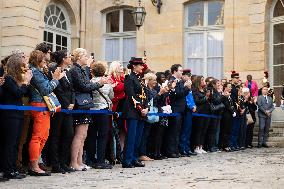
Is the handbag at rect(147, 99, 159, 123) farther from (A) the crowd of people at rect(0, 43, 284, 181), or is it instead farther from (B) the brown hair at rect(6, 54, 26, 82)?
(B) the brown hair at rect(6, 54, 26, 82)

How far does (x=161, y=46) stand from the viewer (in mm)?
20469

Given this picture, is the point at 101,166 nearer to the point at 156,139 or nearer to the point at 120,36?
the point at 156,139

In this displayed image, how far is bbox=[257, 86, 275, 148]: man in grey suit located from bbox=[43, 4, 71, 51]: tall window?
25.5ft

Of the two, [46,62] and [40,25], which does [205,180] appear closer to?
[46,62]

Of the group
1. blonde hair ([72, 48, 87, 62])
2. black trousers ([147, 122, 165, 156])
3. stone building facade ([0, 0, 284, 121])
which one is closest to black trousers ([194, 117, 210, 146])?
black trousers ([147, 122, 165, 156])

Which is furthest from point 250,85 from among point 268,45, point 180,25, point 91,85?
point 91,85

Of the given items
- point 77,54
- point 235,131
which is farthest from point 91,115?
point 235,131

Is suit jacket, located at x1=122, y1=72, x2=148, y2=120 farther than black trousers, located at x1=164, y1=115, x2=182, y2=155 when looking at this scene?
No

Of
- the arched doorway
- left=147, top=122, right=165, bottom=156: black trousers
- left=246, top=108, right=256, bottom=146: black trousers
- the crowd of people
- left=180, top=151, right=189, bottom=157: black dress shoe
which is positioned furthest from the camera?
the arched doorway

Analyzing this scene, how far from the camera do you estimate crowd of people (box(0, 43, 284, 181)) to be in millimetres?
7957

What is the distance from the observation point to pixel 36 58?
27.8 feet

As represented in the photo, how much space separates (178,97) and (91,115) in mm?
3138

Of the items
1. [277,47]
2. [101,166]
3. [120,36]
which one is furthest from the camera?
[120,36]

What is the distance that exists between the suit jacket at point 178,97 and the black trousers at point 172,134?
7.6 inches
